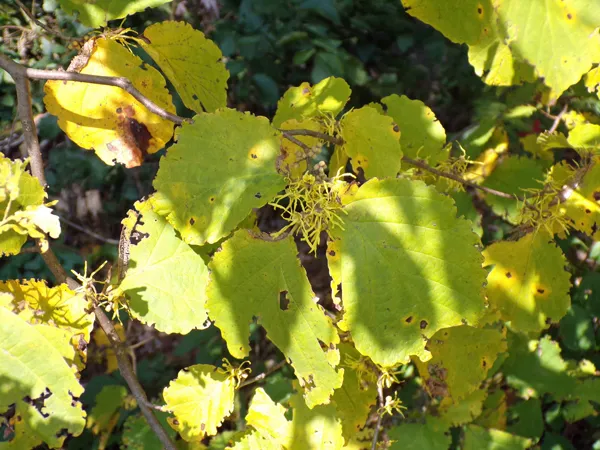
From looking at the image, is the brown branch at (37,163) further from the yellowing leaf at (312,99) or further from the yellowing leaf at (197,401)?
the yellowing leaf at (312,99)

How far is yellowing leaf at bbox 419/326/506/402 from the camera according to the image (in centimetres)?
157

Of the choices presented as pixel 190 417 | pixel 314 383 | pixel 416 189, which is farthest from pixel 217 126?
pixel 190 417

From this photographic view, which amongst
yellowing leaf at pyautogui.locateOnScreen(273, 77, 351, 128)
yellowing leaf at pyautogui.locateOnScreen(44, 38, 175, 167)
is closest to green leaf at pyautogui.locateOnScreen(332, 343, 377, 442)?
yellowing leaf at pyautogui.locateOnScreen(273, 77, 351, 128)

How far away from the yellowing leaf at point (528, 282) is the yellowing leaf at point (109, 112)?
3.15 ft

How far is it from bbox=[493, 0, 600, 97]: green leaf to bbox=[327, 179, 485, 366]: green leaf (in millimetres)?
494

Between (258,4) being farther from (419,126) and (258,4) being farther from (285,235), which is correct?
(285,235)

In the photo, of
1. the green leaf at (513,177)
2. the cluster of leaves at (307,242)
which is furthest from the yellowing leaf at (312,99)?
the green leaf at (513,177)

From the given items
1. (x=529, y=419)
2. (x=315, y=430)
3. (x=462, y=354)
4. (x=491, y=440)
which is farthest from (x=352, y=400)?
(x=529, y=419)

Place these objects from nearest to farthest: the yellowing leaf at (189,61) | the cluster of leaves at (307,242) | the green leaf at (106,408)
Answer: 1. the cluster of leaves at (307,242)
2. the yellowing leaf at (189,61)
3. the green leaf at (106,408)

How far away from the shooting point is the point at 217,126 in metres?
1.14

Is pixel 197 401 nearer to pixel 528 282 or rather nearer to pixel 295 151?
pixel 295 151

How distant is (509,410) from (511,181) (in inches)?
34.9

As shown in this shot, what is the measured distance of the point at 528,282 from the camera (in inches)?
62.0

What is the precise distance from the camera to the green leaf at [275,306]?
1.11 metres
